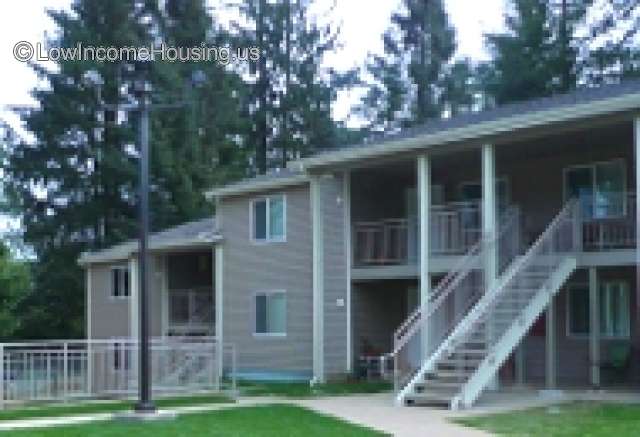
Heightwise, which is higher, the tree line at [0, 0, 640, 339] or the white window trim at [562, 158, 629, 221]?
the tree line at [0, 0, 640, 339]

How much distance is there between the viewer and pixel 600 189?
736 inches

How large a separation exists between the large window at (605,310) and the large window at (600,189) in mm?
1581

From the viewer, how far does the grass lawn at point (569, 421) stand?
11766 millimetres

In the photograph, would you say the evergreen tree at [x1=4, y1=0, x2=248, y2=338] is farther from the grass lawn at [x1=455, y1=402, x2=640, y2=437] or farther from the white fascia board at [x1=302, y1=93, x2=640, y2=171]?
the grass lawn at [x1=455, y1=402, x2=640, y2=437]

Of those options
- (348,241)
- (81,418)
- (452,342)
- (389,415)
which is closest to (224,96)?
(348,241)

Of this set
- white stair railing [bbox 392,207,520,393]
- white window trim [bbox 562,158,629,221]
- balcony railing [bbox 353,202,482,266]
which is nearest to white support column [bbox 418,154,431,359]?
white stair railing [bbox 392,207,520,393]

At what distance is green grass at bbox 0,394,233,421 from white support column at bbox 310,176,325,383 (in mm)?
3862

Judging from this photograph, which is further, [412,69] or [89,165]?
[412,69]

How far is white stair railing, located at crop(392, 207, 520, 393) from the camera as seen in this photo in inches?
696

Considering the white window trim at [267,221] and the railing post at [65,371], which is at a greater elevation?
the white window trim at [267,221]

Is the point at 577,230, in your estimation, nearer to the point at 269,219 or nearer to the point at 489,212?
the point at 489,212

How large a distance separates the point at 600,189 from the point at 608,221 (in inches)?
33.0

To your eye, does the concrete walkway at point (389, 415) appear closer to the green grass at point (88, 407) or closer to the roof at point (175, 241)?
the green grass at point (88, 407)

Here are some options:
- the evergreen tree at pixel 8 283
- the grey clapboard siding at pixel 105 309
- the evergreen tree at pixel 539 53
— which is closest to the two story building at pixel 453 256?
the grey clapboard siding at pixel 105 309
